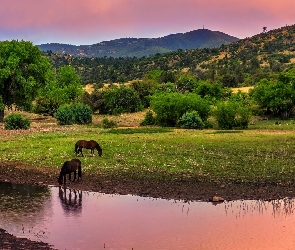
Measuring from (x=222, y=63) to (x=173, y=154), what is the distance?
8184 centimetres

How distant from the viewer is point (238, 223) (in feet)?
51.8

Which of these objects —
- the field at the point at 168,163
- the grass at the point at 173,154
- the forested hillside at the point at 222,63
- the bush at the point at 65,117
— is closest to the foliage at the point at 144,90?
the forested hillside at the point at 222,63

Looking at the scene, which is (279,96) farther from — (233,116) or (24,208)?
(24,208)

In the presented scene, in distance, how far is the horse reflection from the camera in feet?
56.7

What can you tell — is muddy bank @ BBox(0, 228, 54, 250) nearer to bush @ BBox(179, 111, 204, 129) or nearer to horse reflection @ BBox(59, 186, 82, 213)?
horse reflection @ BBox(59, 186, 82, 213)

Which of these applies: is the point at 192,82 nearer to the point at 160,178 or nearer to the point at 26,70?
the point at 26,70

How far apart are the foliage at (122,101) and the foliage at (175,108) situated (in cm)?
1302

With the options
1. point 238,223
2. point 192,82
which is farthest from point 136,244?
point 192,82

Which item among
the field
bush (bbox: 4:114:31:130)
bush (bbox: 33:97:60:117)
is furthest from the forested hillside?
the field

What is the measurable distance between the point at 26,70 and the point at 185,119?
57.6ft

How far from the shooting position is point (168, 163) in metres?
24.5

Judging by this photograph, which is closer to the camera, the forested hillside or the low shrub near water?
the low shrub near water

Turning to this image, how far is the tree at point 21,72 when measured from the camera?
47.0m

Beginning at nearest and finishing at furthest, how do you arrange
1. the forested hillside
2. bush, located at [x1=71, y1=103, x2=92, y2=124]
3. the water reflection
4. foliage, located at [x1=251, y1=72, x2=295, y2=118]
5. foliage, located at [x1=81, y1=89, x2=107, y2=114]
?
the water reflection, bush, located at [x1=71, y1=103, x2=92, y2=124], foliage, located at [x1=251, y1=72, x2=295, y2=118], foliage, located at [x1=81, y1=89, x2=107, y2=114], the forested hillside
